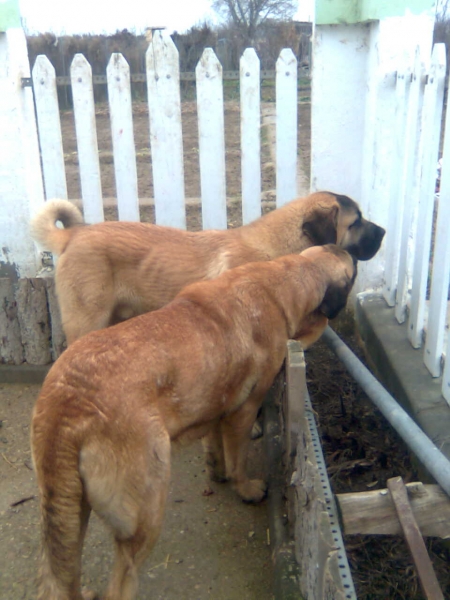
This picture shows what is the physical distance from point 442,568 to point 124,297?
2.29m

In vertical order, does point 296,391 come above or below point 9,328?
above

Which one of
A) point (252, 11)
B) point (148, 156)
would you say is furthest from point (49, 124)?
point (252, 11)

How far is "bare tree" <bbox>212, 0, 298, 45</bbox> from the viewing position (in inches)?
641

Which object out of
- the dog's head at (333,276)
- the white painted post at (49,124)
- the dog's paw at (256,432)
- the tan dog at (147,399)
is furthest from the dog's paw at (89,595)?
the white painted post at (49,124)

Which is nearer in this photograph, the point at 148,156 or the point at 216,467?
the point at 216,467

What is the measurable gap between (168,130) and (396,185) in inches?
68.2

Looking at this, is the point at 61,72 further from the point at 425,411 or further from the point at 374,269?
the point at 425,411

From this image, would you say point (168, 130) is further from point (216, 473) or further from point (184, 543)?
point (184, 543)

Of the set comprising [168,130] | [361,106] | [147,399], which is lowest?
[147,399]

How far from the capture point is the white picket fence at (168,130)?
460 centimetres

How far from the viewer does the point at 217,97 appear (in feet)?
15.2

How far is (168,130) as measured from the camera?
475 centimetres

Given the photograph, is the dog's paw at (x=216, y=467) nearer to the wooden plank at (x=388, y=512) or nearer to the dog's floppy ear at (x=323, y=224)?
the wooden plank at (x=388, y=512)

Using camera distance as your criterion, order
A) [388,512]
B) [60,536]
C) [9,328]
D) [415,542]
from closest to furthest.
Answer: [60,536] → [415,542] → [388,512] → [9,328]
